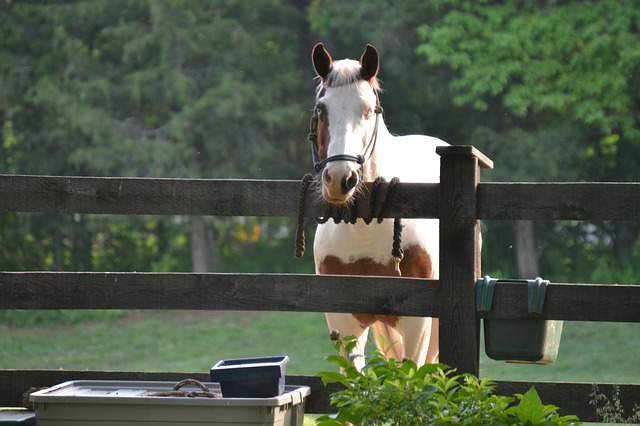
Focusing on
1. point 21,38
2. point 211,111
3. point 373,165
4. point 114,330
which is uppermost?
point 21,38

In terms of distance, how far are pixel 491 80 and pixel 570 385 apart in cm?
1618

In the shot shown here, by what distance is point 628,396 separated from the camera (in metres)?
4.20

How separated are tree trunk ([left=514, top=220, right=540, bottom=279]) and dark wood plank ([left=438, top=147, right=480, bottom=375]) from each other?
16469mm

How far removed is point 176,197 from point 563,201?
1.60 m

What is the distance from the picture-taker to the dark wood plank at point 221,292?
425 centimetres

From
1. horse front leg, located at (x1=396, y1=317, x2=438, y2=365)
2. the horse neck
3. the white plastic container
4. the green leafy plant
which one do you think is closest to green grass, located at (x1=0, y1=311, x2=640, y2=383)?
horse front leg, located at (x1=396, y1=317, x2=438, y2=365)

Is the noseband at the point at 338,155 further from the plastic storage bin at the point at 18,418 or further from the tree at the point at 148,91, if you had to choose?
the tree at the point at 148,91

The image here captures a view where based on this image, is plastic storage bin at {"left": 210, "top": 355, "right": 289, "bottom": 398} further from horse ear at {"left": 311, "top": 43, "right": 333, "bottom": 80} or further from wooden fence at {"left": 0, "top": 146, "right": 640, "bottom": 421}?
horse ear at {"left": 311, "top": 43, "right": 333, "bottom": 80}

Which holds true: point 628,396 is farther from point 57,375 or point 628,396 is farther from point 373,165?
point 57,375

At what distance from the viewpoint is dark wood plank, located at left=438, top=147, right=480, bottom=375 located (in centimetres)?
417

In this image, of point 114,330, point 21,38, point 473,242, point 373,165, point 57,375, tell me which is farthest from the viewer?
point 21,38

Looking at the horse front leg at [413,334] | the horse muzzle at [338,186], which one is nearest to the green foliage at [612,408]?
the horse front leg at [413,334]

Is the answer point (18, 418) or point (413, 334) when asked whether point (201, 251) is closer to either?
point (413, 334)

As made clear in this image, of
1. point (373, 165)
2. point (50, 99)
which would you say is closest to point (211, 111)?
point (50, 99)
